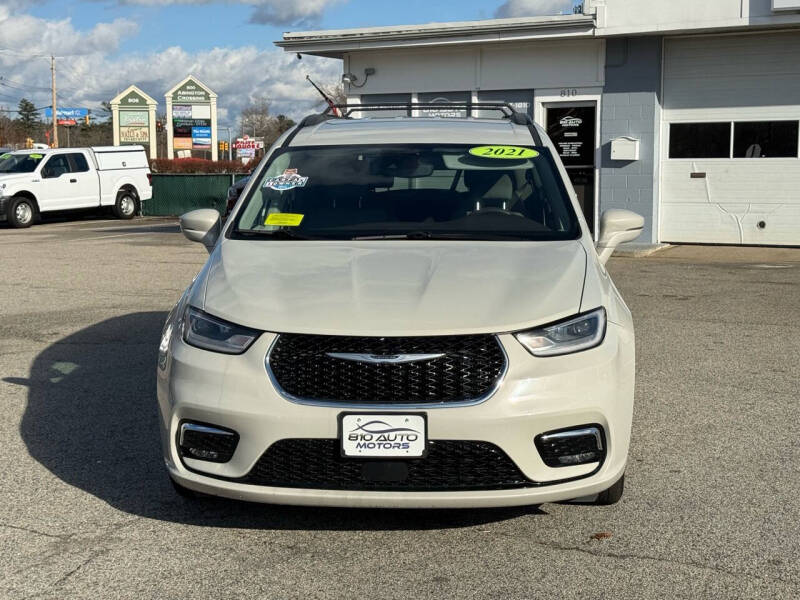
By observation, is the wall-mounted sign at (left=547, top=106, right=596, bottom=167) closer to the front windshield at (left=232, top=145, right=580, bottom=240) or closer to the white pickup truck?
the front windshield at (left=232, top=145, right=580, bottom=240)

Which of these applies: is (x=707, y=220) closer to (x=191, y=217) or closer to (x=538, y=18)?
(x=538, y=18)

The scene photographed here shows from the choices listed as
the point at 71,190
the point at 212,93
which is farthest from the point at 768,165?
the point at 212,93

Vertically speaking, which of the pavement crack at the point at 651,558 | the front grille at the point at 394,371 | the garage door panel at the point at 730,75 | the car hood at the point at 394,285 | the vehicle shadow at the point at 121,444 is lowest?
the vehicle shadow at the point at 121,444

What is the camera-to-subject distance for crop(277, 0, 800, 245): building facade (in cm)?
1680

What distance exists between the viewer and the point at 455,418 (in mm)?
3732

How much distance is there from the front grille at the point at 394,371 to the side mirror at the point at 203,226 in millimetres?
1787

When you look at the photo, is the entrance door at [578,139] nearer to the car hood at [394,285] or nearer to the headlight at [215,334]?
the car hood at [394,285]

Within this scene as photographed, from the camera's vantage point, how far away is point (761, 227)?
56.6 ft

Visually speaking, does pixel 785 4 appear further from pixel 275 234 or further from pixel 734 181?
pixel 275 234

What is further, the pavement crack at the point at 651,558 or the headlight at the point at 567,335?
the headlight at the point at 567,335

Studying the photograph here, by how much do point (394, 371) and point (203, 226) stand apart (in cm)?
208

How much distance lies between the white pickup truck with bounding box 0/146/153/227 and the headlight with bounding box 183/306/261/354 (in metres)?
22.3

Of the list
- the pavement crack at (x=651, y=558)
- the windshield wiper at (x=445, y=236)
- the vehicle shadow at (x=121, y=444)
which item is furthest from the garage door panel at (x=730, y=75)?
the pavement crack at (x=651, y=558)

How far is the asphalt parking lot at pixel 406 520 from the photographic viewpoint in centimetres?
376
